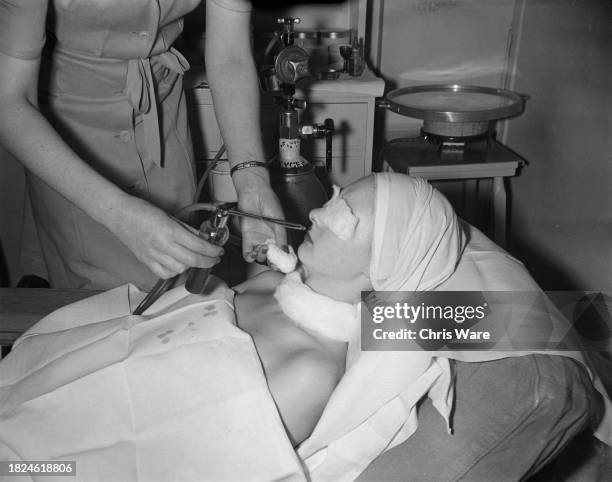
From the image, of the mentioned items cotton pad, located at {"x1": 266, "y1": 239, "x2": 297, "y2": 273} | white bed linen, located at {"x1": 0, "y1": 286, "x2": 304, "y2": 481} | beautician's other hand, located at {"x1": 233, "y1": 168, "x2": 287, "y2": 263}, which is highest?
beautician's other hand, located at {"x1": 233, "y1": 168, "x2": 287, "y2": 263}

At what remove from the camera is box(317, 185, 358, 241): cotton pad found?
3.31ft

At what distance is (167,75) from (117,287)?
→ 53 cm

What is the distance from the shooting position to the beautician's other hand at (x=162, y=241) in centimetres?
91

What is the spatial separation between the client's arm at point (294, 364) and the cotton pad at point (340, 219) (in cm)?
21

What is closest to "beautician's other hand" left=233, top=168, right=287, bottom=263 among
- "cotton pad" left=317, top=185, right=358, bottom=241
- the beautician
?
the beautician

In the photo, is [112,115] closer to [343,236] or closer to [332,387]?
[343,236]

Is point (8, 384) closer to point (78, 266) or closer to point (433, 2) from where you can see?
point (78, 266)

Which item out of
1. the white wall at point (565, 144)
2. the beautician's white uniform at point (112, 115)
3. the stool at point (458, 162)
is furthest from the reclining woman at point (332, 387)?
the white wall at point (565, 144)

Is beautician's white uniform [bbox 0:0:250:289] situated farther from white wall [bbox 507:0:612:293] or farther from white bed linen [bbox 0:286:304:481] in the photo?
white wall [bbox 507:0:612:293]

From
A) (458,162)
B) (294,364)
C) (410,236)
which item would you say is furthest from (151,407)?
(458,162)

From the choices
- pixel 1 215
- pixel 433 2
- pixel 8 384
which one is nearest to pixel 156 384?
pixel 8 384

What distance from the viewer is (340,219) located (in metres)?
1.01

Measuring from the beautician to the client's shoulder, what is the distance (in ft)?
0.57

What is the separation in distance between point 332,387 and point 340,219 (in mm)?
310
